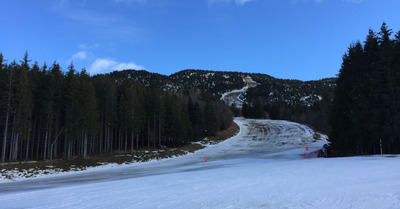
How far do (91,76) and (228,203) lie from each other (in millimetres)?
44369

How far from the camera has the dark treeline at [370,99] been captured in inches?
947

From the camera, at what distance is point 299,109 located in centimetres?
12156

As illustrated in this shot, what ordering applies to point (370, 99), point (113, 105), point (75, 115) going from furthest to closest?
1. point (113, 105)
2. point (75, 115)
3. point (370, 99)

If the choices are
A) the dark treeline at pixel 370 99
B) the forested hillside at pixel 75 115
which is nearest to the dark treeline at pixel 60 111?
the forested hillside at pixel 75 115

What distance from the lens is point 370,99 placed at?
26.5 meters

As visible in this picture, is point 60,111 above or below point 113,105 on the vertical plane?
below

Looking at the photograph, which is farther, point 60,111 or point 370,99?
point 60,111

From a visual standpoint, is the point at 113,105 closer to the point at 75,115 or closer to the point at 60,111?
the point at 60,111

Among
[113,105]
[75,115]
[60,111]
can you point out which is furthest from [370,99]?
[60,111]

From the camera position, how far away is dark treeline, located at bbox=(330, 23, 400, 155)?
78.9 feet

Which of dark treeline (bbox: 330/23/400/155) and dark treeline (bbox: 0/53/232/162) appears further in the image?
dark treeline (bbox: 0/53/232/162)

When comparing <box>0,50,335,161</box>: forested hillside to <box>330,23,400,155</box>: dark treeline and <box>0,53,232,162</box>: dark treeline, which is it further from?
<box>330,23,400,155</box>: dark treeline

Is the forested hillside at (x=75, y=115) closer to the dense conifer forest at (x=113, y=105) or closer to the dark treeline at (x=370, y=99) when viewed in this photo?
the dense conifer forest at (x=113, y=105)

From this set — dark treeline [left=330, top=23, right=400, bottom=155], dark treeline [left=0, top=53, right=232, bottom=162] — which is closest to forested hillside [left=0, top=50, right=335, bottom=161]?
dark treeline [left=0, top=53, right=232, bottom=162]
